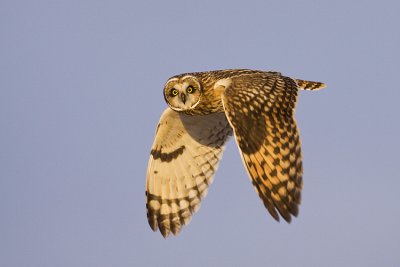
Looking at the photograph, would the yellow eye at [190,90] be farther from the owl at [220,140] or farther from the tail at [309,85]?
the tail at [309,85]

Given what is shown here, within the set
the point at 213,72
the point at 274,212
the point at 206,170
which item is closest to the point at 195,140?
the point at 206,170

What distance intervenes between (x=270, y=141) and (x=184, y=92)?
2280mm

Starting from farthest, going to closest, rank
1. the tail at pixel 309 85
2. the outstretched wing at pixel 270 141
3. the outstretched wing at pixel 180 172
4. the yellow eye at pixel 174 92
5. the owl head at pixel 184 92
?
the outstretched wing at pixel 180 172
the tail at pixel 309 85
the yellow eye at pixel 174 92
the owl head at pixel 184 92
the outstretched wing at pixel 270 141

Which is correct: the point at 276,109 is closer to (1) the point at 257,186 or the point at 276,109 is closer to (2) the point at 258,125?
(2) the point at 258,125

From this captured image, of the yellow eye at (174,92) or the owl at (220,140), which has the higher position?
the yellow eye at (174,92)

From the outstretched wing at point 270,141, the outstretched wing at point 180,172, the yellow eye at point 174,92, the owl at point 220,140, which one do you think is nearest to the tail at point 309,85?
the owl at point 220,140

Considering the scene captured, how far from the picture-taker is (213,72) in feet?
52.9

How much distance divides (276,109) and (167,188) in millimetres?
3727

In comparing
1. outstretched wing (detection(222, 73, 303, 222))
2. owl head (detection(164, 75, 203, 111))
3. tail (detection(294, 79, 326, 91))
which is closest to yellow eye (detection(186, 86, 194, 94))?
owl head (detection(164, 75, 203, 111))

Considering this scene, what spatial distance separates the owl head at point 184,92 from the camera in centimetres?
1564

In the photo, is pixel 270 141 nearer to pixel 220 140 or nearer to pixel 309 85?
pixel 309 85

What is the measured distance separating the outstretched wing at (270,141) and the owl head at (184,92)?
108 centimetres

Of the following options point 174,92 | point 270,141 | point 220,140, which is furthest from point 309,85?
point 270,141

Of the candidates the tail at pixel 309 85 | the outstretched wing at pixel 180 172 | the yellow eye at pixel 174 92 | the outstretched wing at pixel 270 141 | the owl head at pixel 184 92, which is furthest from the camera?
the outstretched wing at pixel 180 172
